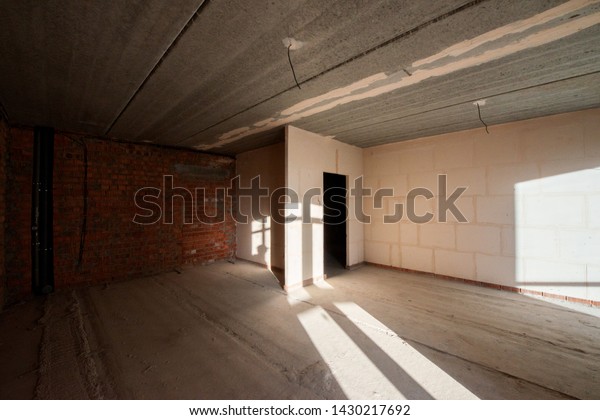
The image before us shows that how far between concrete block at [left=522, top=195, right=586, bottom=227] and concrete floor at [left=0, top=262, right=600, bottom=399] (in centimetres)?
115

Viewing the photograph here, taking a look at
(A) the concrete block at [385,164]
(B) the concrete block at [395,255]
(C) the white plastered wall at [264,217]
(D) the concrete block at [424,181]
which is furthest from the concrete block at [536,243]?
(C) the white plastered wall at [264,217]

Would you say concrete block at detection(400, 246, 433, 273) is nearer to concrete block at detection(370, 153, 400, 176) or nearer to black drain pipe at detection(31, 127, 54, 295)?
concrete block at detection(370, 153, 400, 176)

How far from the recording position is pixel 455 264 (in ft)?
14.3

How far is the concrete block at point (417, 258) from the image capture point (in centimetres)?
466

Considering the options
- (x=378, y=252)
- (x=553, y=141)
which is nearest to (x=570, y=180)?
(x=553, y=141)

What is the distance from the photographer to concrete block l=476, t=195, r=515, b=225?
3855mm

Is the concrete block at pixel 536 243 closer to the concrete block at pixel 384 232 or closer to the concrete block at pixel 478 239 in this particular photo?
the concrete block at pixel 478 239

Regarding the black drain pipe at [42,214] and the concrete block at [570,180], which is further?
the black drain pipe at [42,214]

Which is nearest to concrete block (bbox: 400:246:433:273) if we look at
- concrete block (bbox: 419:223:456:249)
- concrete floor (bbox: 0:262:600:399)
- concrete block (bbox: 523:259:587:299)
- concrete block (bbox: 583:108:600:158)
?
concrete block (bbox: 419:223:456:249)

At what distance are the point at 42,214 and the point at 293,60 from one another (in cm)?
454

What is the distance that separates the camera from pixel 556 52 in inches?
82.2

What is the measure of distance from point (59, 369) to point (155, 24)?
2.81 metres

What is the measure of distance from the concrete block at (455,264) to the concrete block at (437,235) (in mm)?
133

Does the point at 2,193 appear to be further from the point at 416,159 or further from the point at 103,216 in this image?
the point at 416,159
